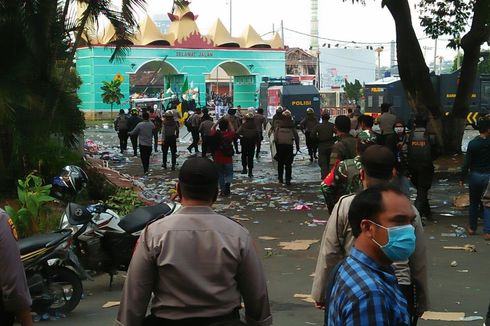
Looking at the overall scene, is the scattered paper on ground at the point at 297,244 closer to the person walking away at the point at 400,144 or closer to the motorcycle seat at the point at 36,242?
the person walking away at the point at 400,144

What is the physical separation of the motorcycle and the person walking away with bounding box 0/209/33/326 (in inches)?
88.8

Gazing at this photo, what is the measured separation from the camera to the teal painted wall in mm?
59375

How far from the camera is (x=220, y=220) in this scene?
134 inches

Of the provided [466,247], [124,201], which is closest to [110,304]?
[124,201]

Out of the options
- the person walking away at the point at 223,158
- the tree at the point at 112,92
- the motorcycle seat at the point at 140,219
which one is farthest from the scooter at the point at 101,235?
the tree at the point at 112,92

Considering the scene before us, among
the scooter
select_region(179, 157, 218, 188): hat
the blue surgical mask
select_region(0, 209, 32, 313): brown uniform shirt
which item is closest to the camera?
the blue surgical mask

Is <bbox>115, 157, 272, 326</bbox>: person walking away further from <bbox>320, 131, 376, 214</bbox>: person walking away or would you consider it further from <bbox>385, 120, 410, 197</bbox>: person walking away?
<bbox>385, 120, 410, 197</bbox>: person walking away

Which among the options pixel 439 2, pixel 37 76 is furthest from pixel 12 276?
pixel 439 2

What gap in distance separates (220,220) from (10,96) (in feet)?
22.6

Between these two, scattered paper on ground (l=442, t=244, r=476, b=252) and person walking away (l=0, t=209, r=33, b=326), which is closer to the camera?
person walking away (l=0, t=209, r=33, b=326)

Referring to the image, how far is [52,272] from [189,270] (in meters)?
3.71

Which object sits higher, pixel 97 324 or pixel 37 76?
pixel 37 76

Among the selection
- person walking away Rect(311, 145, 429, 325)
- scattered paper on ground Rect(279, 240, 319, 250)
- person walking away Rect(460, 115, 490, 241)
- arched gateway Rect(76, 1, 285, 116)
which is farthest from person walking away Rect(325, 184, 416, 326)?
arched gateway Rect(76, 1, 285, 116)

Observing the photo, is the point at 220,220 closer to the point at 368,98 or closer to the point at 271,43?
the point at 368,98
